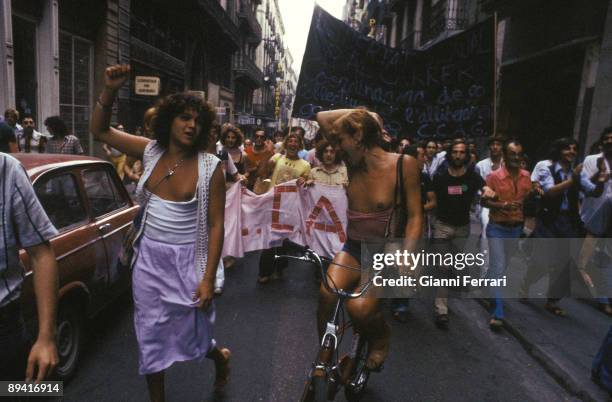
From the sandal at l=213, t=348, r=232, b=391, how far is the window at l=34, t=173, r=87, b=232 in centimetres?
147

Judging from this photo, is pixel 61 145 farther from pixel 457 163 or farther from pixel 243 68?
pixel 243 68

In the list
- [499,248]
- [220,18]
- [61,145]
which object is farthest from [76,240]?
[220,18]

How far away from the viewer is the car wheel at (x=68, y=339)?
3486mm

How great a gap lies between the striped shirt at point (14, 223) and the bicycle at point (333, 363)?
118 cm

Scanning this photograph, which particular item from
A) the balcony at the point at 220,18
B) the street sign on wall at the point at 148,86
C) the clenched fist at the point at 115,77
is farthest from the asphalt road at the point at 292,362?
the balcony at the point at 220,18

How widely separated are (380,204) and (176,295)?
1.35 metres

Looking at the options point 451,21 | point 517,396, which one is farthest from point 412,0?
point 517,396

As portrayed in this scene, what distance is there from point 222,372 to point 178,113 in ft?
5.94

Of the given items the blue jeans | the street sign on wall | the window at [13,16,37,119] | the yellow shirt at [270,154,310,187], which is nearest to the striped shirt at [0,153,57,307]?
the blue jeans

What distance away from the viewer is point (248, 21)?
39781mm

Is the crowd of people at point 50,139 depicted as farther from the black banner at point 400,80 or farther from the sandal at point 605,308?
the sandal at point 605,308

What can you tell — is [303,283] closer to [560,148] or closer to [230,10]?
[560,148]

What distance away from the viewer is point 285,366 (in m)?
3.99

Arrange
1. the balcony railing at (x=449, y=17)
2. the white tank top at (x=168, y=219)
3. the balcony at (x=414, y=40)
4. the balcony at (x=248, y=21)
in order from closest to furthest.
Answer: the white tank top at (x=168, y=219)
the balcony railing at (x=449, y=17)
the balcony at (x=414, y=40)
the balcony at (x=248, y=21)
